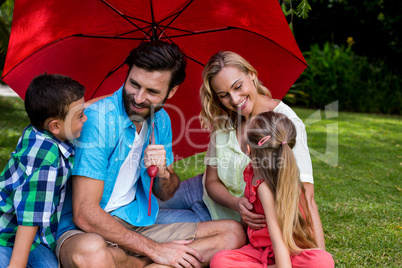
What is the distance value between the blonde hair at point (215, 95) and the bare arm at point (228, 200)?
337mm

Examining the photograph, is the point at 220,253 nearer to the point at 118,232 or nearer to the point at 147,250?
the point at 147,250

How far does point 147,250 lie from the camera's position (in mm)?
2691

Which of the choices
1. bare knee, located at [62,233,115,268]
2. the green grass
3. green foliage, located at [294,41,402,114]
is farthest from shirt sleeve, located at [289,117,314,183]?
green foliage, located at [294,41,402,114]

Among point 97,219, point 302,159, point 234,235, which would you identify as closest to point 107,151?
point 97,219

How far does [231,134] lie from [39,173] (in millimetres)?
1395

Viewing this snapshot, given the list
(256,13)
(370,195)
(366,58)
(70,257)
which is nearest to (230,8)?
(256,13)

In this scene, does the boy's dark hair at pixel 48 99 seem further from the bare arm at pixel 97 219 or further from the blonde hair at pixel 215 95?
the blonde hair at pixel 215 95

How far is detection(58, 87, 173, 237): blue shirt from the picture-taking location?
8.44 ft

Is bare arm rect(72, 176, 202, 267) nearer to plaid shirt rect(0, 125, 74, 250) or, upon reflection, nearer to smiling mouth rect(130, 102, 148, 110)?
plaid shirt rect(0, 125, 74, 250)

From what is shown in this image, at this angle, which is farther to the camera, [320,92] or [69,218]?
[320,92]

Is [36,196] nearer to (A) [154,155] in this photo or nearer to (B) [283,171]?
(A) [154,155]

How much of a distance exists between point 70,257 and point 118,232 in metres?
0.30

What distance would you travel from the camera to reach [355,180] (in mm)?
5180

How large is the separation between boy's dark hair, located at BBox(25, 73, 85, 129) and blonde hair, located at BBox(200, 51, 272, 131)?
1.01m
